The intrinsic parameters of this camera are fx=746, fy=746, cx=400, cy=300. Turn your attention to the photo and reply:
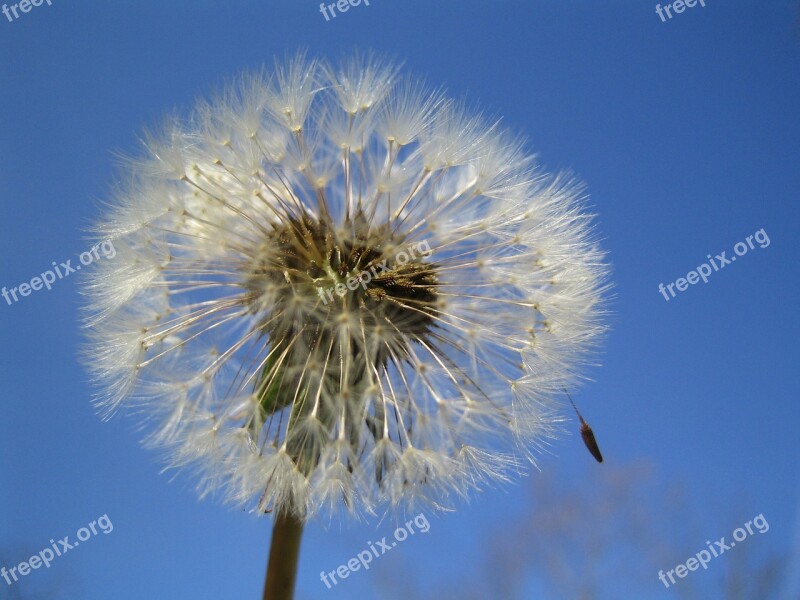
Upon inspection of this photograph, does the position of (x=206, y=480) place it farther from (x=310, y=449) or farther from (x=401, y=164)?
(x=401, y=164)

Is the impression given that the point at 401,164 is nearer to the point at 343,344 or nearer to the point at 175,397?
the point at 343,344

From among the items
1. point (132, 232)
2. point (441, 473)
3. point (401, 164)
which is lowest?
point (441, 473)

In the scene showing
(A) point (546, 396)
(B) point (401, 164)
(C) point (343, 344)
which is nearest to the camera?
(C) point (343, 344)

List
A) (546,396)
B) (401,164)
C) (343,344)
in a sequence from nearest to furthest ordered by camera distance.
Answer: (343,344) → (546,396) → (401,164)

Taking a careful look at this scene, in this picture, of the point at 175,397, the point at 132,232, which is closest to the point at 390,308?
the point at 175,397

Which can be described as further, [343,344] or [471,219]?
[471,219]

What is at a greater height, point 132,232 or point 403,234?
point 132,232
